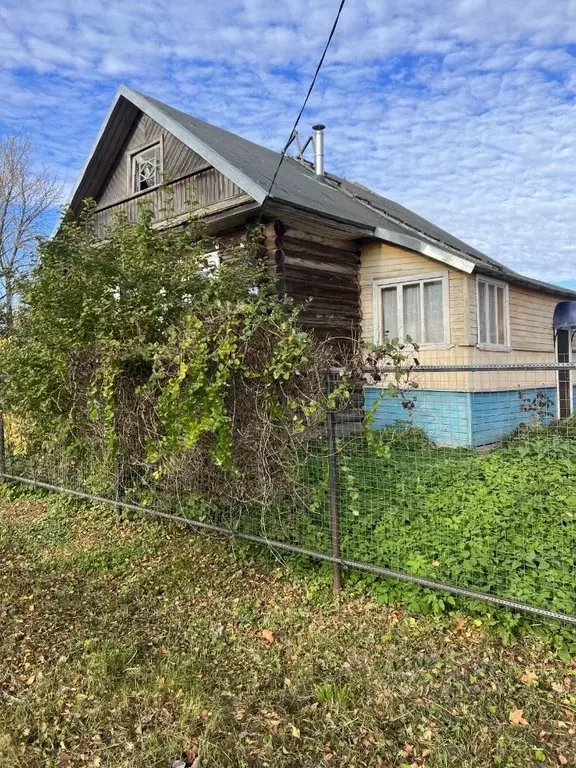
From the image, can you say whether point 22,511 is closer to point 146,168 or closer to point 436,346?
point 436,346

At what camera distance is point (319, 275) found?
31.5 ft

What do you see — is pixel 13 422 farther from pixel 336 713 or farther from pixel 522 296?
pixel 522 296

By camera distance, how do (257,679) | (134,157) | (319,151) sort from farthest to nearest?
(319,151) → (134,157) → (257,679)

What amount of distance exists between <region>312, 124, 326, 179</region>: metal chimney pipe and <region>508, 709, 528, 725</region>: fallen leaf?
39.7 ft

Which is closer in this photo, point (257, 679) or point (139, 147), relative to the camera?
point (257, 679)

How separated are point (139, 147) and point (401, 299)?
253 inches

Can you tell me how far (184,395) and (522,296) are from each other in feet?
31.3

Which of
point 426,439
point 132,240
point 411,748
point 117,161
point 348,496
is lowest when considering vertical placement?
point 411,748

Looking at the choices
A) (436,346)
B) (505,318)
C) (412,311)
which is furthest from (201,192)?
(505,318)

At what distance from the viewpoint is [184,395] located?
153 inches

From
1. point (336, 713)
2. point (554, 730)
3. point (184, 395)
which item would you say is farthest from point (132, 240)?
point (554, 730)

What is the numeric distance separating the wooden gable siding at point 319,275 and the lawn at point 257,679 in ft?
19.0

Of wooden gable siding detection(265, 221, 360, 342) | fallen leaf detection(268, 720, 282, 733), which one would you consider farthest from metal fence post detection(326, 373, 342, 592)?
wooden gable siding detection(265, 221, 360, 342)

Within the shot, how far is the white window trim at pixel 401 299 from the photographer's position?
934cm
